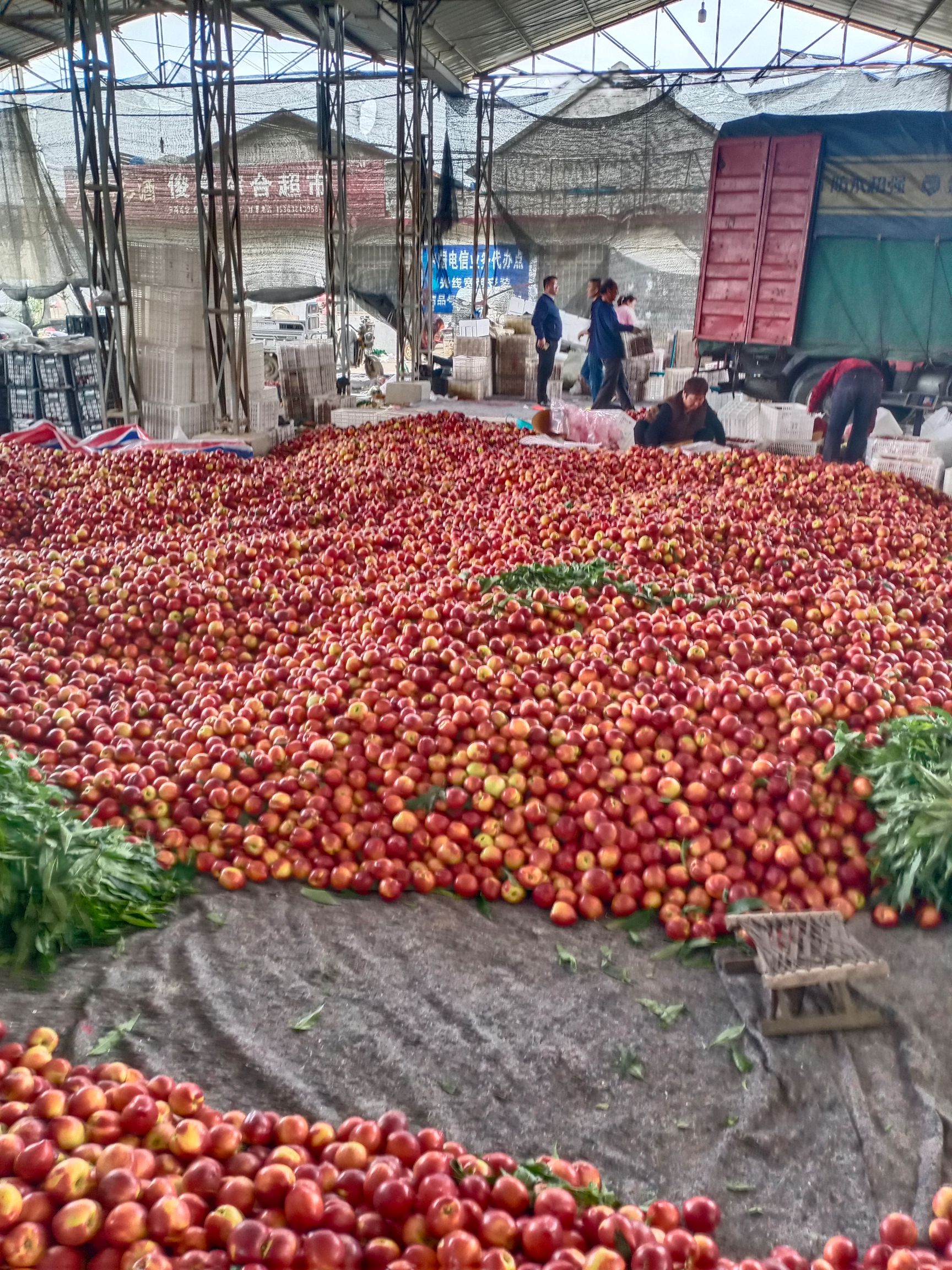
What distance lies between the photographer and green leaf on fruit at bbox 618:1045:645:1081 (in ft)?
7.59

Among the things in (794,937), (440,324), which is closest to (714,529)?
(794,937)

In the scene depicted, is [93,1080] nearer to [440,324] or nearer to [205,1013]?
[205,1013]

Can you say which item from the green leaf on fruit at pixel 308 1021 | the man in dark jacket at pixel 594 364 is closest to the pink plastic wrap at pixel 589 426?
the man in dark jacket at pixel 594 364

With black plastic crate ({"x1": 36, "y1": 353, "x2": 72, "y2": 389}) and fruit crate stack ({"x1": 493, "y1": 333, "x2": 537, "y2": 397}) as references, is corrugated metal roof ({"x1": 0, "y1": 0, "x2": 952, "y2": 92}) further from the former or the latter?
black plastic crate ({"x1": 36, "y1": 353, "x2": 72, "y2": 389})

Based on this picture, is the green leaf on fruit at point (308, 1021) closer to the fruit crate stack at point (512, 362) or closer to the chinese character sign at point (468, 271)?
the fruit crate stack at point (512, 362)

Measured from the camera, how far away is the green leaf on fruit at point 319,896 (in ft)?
9.69

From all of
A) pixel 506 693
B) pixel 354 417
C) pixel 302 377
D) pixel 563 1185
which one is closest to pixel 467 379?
pixel 302 377

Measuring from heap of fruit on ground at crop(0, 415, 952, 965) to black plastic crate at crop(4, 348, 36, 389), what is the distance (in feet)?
20.0

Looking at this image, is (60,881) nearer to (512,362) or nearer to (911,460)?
(911,460)

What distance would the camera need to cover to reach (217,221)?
9.41 m

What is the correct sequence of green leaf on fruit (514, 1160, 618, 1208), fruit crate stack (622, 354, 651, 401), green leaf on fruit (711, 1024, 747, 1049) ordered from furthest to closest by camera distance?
fruit crate stack (622, 354, 651, 401), green leaf on fruit (711, 1024, 747, 1049), green leaf on fruit (514, 1160, 618, 1208)

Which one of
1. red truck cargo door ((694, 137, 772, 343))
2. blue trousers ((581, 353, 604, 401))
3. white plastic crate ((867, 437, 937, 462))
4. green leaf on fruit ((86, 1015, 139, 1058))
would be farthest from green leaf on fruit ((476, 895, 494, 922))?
red truck cargo door ((694, 137, 772, 343))

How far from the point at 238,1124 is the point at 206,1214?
0.24 metres

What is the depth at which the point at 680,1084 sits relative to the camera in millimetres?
2301
